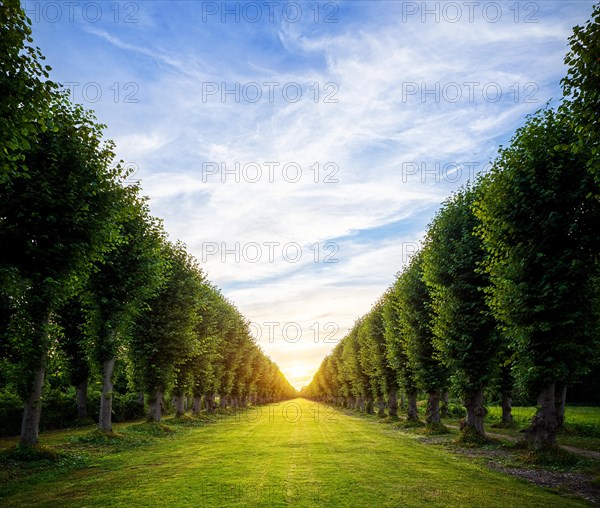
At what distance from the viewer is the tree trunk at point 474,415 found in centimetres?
2520

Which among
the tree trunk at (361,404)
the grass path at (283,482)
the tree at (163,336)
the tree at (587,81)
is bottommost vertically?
the tree trunk at (361,404)

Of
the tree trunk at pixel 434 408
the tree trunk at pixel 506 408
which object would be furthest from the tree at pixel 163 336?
the tree trunk at pixel 506 408

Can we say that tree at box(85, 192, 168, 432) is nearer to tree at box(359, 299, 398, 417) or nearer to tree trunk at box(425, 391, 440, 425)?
tree trunk at box(425, 391, 440, 425)

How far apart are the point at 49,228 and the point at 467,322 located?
2302 centimetres

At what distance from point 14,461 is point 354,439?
64.1 ft

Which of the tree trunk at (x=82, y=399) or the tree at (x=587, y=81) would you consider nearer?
the tree at (x=587, y=81)

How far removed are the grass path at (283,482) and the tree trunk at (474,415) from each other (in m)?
4.44

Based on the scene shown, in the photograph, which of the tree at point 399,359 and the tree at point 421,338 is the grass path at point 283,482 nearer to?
the tree at point 421,338

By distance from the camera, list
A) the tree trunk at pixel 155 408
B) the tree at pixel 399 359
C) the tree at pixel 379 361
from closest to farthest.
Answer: the tree trunk at pixel 155 408
the tree at pixel 399 359
the tree at pixel 379 361

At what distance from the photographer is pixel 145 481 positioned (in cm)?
1407

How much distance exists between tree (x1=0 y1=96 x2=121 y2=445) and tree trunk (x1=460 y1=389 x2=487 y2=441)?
23.3 m

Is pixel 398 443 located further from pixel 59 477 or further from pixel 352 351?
pixel 352 351

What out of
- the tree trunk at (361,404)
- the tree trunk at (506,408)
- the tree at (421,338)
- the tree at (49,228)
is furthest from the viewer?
the tree trunk at (361,404)

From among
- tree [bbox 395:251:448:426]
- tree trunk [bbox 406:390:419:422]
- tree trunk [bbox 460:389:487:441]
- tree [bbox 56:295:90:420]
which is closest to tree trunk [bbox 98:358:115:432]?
tree [bbox 56:295:90:420]
